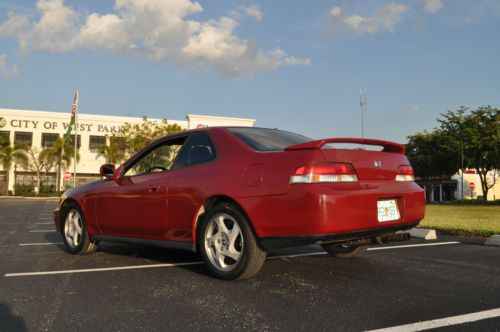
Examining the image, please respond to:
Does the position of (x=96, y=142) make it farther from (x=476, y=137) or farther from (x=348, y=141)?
(x=348, y=141)

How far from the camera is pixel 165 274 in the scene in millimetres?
4383

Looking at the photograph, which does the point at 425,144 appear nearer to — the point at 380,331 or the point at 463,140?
the point at 463,140

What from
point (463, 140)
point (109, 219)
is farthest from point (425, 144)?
point (109, 219)

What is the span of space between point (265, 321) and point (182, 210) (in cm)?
183

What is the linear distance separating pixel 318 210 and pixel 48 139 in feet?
169

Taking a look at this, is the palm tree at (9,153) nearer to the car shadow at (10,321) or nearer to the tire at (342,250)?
the tire at (342,250)

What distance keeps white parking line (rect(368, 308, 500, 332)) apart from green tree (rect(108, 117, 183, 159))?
139ft

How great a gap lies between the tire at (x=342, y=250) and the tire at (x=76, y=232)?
118 inches

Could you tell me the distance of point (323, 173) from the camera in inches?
143

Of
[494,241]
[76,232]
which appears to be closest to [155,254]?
[76,232]

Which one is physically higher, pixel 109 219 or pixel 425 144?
pixel 425 144

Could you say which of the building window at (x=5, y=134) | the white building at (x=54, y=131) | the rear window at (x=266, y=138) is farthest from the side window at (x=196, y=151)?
the building window at (x=5, y=134)

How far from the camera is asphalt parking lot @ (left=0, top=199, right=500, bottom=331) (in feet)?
9.29

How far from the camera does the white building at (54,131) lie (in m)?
48.4
